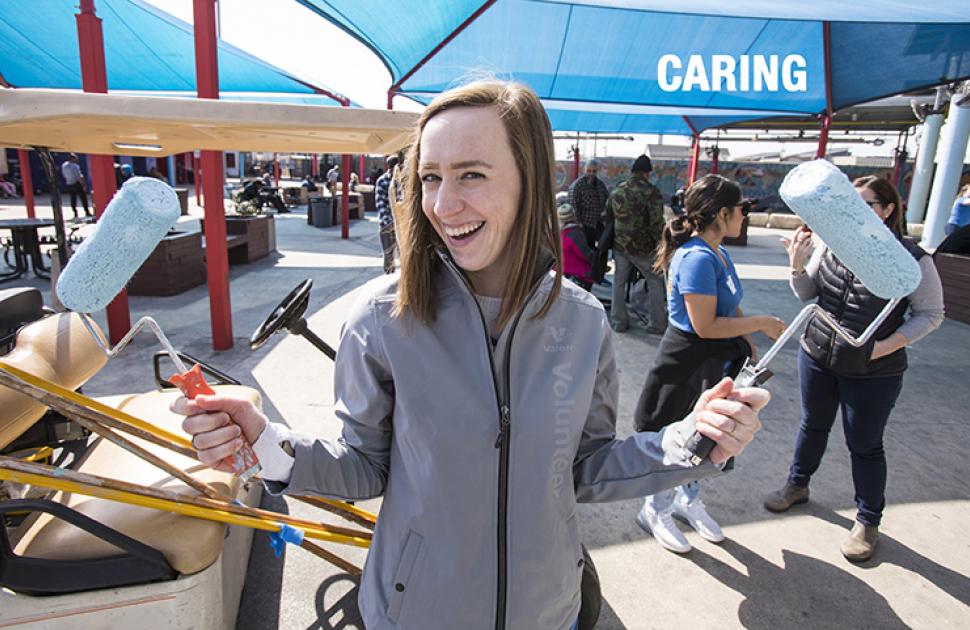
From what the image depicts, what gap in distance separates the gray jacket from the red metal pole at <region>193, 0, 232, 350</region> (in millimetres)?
4589

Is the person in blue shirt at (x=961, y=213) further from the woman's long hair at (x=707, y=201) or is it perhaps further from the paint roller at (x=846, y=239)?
the paint roller at (x=846, y=239)

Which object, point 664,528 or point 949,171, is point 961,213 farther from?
point 664,528

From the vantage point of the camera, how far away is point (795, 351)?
261 inches

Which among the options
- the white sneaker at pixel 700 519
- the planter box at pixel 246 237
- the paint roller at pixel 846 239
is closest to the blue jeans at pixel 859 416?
the white sneaker at pixel 700 519

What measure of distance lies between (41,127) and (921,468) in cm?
579

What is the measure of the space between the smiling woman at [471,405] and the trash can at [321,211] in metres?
15.6

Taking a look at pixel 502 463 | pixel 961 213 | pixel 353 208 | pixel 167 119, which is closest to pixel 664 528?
pixel 502 463

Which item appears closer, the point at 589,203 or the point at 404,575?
the point at 404,575

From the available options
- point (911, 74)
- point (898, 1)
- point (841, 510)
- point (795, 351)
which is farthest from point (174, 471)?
point (911, 74)

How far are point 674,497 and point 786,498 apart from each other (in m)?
0.78

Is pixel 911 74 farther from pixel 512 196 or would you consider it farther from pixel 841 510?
pixel 512 196

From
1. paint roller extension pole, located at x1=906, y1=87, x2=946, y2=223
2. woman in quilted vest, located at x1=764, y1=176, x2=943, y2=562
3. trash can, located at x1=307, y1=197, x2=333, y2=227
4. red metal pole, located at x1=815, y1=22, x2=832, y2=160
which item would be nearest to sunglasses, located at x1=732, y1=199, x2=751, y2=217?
woman in quilted vest, located at x1=764, y1=176, x2=943, y2=562

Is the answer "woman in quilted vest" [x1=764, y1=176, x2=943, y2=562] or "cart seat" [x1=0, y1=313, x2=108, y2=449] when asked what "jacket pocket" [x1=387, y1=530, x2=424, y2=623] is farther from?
"woman in quilted vest" [x1=764, y1=176, x2=943, y2=562]

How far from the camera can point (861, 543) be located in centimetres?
295
